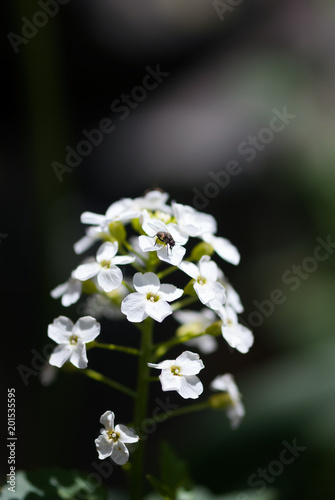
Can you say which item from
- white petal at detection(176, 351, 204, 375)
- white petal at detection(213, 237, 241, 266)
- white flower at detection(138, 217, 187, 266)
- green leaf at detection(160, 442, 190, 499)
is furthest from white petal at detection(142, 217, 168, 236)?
green leaf at detection(160, 442, 190, 499)

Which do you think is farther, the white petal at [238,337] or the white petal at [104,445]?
Answer: the white petal at [238,337]

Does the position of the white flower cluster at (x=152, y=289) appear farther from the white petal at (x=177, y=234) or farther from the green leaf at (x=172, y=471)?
the green leaf at (x=172, y=471)

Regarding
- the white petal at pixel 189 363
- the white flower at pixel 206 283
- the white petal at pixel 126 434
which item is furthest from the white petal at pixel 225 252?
the white petal at pixel 126 434

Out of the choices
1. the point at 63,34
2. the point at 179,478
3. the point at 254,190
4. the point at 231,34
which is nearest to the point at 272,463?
the point at 179,478

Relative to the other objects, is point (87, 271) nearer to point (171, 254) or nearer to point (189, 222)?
point (171, 254)

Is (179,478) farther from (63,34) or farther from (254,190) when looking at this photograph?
(63,34)

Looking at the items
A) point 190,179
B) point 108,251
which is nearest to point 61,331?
point 108,251
